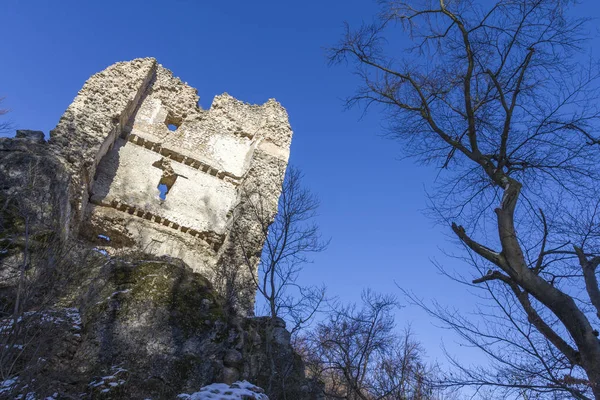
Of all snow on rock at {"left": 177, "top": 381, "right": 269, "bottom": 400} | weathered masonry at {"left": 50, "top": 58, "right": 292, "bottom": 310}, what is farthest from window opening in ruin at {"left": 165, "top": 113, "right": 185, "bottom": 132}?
snow on rock at {"left": 177, "top": 381, "right": 269, "bottom": 400}

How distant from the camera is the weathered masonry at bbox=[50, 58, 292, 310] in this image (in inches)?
421

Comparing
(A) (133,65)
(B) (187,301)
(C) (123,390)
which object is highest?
(A) (133,65)

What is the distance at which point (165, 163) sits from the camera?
41.0 ft

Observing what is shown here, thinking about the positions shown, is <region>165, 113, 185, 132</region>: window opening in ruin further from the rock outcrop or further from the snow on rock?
the snow on rock

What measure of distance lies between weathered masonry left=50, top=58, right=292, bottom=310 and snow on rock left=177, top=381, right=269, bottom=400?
668cm

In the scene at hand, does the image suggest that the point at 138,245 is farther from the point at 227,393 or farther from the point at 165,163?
the point at 227,393

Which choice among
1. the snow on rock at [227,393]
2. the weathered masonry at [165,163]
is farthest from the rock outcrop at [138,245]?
the snow on rock at [227,393]

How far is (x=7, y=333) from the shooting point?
143 inches

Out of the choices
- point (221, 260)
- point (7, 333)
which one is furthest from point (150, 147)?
point (7, 333)

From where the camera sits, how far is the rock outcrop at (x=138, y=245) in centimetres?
422

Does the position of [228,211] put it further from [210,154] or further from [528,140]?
[528,140]

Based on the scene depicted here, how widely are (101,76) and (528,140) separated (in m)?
11.3

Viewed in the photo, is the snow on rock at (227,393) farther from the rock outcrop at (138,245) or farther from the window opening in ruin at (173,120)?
the window opening in ruin at (173,120)

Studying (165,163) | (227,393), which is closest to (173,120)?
(165,163)
